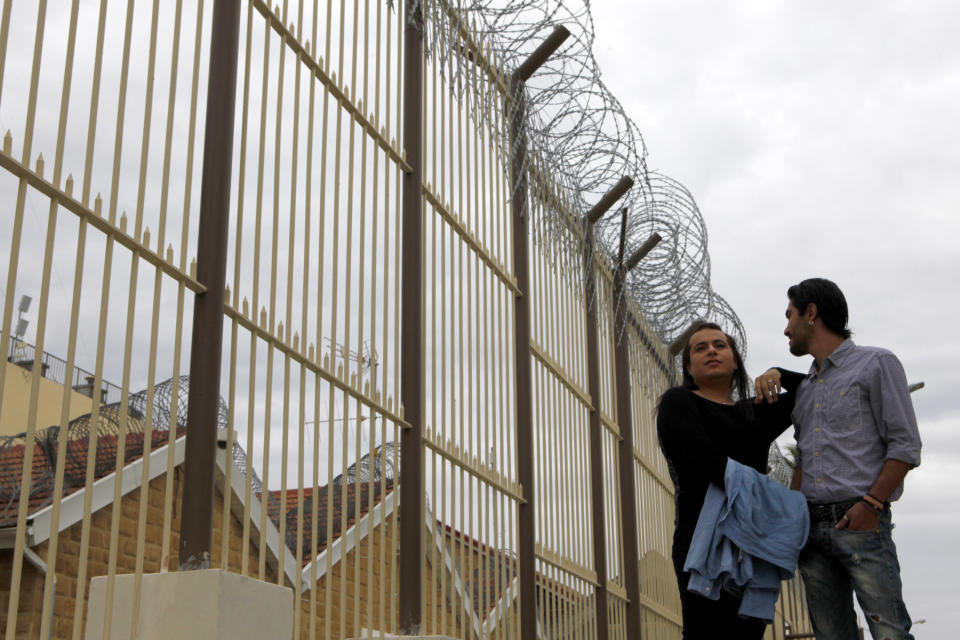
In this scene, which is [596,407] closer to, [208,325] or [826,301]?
[826,301]

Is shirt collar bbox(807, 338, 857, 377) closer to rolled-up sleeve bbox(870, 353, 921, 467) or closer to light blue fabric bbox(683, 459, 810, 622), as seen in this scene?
rolled-up sleeve bbox(870, 353, 921, 467)

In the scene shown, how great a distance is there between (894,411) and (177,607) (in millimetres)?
2448

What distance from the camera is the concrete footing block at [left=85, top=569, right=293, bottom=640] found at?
3.54m

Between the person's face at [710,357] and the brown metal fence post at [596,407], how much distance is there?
136 inches

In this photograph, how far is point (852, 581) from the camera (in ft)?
13.9

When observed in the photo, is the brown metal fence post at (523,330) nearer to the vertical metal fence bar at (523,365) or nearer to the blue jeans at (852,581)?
the vertical metal fence bar at (523,365)

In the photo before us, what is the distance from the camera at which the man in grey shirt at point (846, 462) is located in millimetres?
4109

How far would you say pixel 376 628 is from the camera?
5102mm

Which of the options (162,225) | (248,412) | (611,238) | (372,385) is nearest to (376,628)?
(372,385)

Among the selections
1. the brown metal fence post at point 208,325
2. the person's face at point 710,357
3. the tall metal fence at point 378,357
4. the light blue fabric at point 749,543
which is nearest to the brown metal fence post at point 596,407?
the tall metal fence at point 378,357

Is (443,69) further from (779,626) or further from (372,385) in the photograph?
(779,626)

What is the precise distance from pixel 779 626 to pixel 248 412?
9.18 meters

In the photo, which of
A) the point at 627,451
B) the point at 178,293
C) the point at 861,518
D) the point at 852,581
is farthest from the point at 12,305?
the point at 627,451

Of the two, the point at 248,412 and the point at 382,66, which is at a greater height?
the point at 382,66
